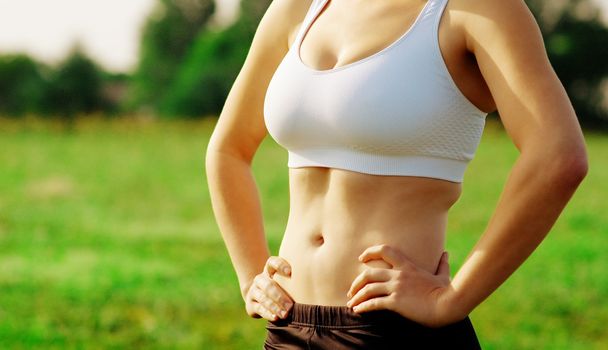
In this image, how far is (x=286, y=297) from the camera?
2.00m

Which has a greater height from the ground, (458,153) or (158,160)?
(158,160)

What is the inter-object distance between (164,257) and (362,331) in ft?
26.8

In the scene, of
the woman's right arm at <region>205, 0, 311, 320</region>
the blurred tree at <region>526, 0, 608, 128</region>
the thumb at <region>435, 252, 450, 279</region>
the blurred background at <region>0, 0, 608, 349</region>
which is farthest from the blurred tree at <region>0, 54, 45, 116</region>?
the thumb at <region>435, 252, 450, 279</region>

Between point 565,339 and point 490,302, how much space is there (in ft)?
3.52

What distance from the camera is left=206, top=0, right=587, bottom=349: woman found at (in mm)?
1743

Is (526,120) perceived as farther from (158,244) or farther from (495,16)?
(158,244)

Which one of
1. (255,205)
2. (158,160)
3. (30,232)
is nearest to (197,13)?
(158,160)

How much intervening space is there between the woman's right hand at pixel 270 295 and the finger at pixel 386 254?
0.24m

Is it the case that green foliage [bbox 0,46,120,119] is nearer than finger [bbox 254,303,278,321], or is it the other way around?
finger [bbox 254,303,278,321]

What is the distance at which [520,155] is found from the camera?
1.76m

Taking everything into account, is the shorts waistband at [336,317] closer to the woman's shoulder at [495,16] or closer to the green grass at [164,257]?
the woman's shoulder at [495,16]

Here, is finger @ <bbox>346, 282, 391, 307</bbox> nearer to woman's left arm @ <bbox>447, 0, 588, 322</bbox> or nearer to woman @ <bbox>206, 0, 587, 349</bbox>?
woman @ <bbox>206, 0, 587, 349</bbox>

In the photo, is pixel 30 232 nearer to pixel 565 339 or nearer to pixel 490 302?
pixel 490 302

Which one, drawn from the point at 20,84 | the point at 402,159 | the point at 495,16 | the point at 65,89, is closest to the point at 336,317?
the point at 402,159
